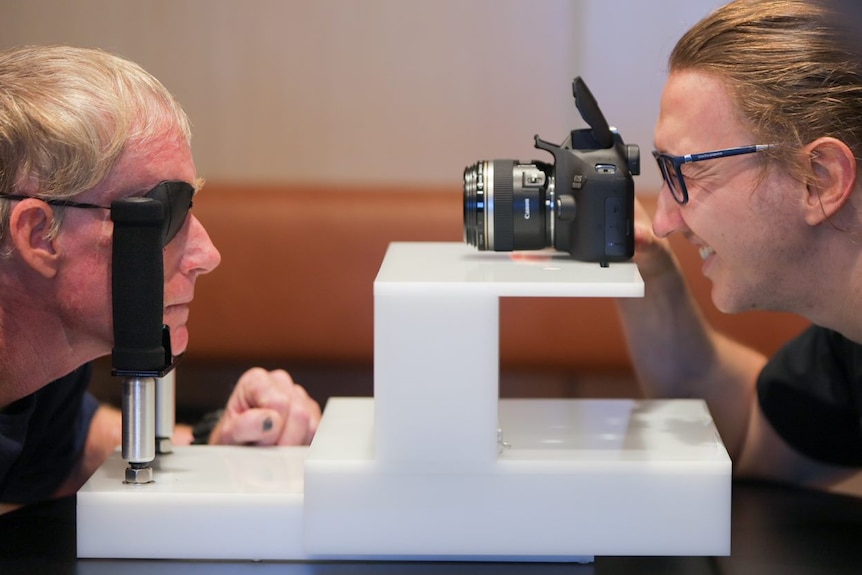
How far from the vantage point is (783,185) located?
45.1 inches

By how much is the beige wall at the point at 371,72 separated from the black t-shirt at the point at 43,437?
3.10 ft

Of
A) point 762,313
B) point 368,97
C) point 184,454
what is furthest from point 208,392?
point 762,313

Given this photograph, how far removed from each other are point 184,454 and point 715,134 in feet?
2.13

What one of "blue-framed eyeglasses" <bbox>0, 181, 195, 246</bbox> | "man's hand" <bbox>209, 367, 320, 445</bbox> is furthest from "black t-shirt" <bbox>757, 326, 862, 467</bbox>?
"blue-framed eyeglasses" <bbox>0, 181, 195, 246</bbox>

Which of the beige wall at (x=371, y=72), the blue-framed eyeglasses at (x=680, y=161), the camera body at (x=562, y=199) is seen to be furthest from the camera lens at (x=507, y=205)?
the beige wall at (x=371, y=72)

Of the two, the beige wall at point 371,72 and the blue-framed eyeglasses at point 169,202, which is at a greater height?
the beige wall at point 371,72

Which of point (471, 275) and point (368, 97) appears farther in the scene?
point (368, 97)

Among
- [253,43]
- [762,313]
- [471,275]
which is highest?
[253,43]

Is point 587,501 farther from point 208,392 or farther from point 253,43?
point 253,43

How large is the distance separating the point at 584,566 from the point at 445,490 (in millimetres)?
143

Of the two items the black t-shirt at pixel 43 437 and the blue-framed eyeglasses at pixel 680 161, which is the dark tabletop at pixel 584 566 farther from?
the blue-framed eyeglasses at pixel 680 161

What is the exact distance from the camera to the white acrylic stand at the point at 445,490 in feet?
3.21

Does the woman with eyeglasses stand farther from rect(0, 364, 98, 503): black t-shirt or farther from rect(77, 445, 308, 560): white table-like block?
rect(0, 364, 98, 503): black t-shirt

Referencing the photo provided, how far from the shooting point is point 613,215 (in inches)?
45.5
